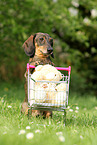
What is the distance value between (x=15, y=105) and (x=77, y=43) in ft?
22.7

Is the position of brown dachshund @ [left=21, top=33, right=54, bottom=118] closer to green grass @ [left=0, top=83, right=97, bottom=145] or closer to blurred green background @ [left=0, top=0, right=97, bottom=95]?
green grass @ [left=0, top=83, right=97, bottom=145]

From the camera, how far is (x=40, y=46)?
13.5ft

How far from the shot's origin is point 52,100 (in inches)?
143

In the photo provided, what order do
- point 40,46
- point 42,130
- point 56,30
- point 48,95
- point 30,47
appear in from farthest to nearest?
point 56,30 → point 30,47 → point 40,46 → point 48,95 → point 42,130

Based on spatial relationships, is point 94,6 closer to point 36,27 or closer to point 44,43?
point 36,27

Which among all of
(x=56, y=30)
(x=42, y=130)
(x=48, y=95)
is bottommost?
(x=42, y=130)

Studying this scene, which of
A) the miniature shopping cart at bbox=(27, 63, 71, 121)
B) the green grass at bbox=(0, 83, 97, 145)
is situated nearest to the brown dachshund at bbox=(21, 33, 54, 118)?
the green grass at bbox=(0, 83, 97, 145)

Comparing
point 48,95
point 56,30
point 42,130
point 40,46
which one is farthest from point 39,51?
point 56,30

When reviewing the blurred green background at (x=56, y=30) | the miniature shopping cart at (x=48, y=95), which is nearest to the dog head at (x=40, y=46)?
the miniature shopping cart at (x=48, y=95)

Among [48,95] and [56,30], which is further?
[56,30]

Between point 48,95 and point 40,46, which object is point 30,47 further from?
point 48,95

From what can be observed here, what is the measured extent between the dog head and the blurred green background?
2.86 m

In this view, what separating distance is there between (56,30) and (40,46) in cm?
693

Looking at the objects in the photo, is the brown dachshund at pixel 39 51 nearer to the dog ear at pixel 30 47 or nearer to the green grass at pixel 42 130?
the dog ear at pixel 30 47
